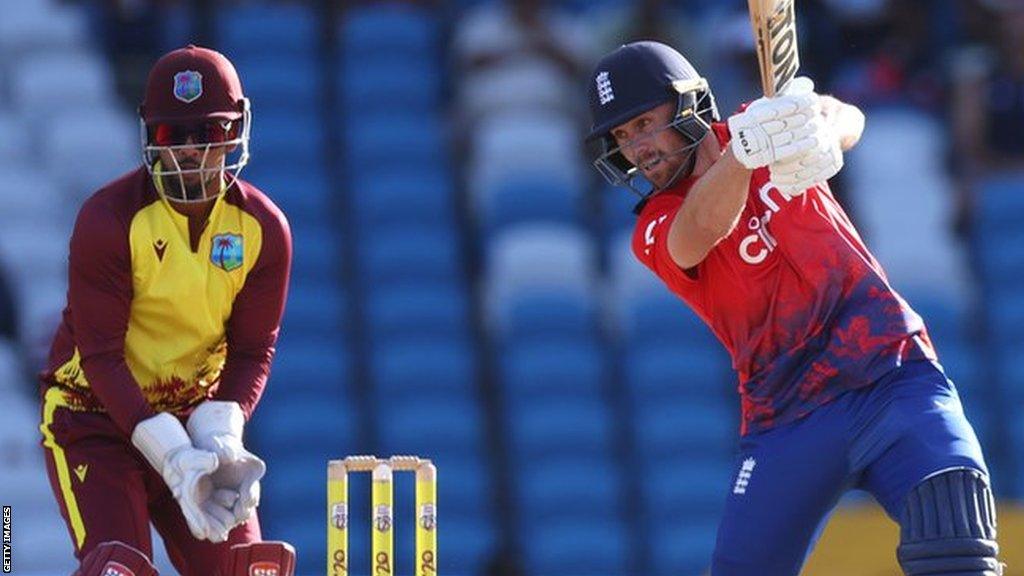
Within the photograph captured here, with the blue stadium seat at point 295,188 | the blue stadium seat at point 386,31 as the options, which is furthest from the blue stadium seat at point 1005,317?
the blue stadium seat at point 295,188

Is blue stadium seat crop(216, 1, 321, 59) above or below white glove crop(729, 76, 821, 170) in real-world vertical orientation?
above

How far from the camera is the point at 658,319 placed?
857 cm

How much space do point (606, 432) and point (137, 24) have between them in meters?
2.35

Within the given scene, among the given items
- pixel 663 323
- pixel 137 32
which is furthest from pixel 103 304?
pixel 137 32

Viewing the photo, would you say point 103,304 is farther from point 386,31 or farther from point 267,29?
point 386,31

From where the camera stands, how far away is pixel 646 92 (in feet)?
15.4

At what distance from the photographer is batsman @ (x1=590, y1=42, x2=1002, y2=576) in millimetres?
4426

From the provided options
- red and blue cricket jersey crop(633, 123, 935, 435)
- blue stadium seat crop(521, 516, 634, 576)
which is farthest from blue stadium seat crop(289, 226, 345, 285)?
red and blue cricket jersey crop(633, 123, 935, 435)

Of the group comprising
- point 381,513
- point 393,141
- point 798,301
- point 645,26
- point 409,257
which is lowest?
point 381,513

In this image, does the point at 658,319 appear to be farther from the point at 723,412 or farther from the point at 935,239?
the point at 935,239

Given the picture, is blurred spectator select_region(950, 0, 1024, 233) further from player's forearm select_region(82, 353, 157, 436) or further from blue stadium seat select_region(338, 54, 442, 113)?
player's forearm select_region(82, 353, 157, 436)

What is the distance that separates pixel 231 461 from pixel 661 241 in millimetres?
941

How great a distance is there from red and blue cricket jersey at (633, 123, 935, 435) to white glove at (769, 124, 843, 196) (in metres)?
0.30

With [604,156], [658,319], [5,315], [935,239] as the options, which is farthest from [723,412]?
[604,156]
